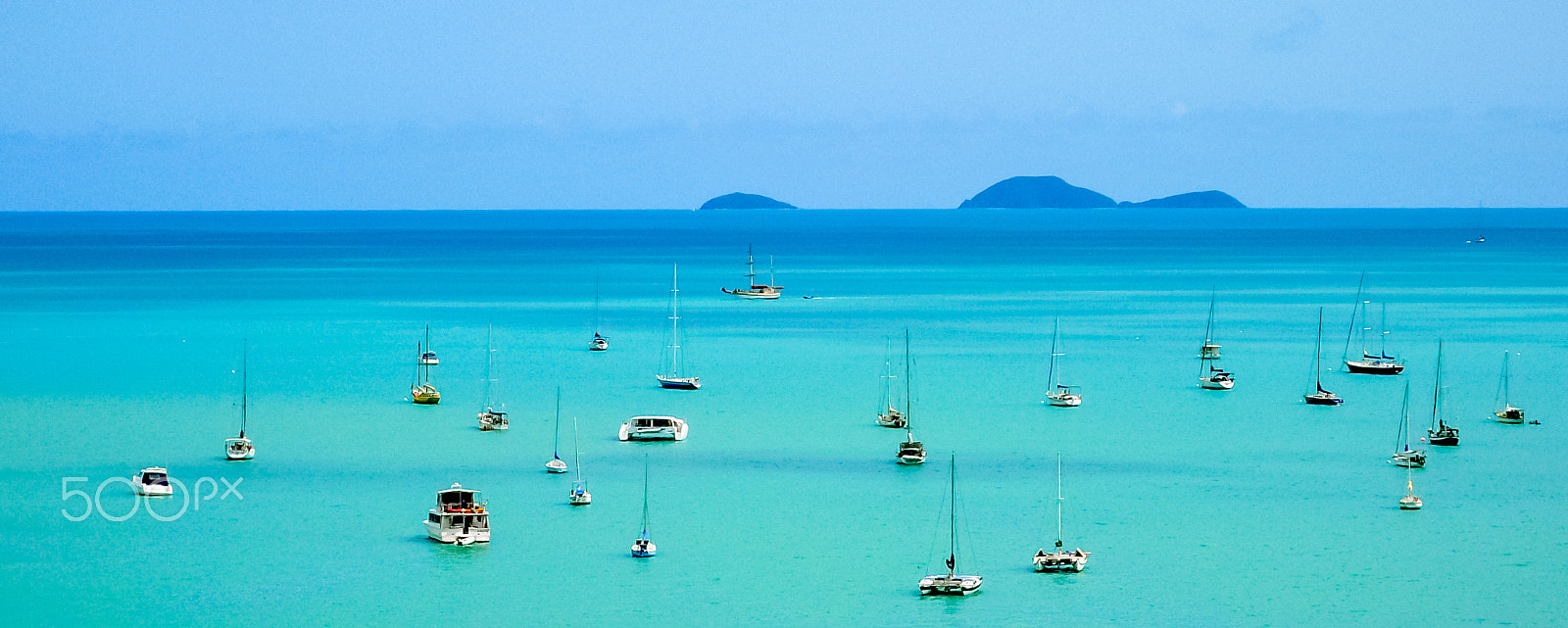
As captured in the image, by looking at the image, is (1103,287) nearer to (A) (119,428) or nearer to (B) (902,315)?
(B) (902,315)

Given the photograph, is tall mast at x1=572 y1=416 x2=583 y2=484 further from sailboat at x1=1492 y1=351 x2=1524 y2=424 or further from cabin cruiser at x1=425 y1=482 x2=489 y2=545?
sailboat at x1=1492 y1=351 x2=1524 y2=424

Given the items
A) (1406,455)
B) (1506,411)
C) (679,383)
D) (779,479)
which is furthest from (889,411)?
(1506,411)

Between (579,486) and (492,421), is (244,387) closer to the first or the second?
(492,421)

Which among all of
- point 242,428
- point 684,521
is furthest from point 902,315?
point 684,521

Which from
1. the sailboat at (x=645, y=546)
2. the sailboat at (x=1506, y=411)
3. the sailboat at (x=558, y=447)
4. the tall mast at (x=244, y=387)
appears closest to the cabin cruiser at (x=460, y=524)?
the sailboat at (x=645, y=546)

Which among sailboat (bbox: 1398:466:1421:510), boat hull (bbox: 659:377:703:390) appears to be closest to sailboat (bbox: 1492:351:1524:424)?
sailboat (bbox: 1398:466:1421:510)

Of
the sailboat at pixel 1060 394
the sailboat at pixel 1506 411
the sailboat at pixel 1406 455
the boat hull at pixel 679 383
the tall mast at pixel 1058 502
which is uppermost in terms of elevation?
the sailboat at pixel 1506 411

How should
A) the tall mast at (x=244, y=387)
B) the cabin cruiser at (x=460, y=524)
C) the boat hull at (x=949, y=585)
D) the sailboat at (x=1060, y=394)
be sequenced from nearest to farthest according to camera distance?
the boat hull at (x=949, y=585), the cabin cruiser at (x=460, y=524), the tall mast at (x=244, y=387), the sailboat at (x=1060, y=394)

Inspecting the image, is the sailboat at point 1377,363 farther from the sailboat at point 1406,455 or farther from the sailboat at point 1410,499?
the sailboat at point 1410,499
